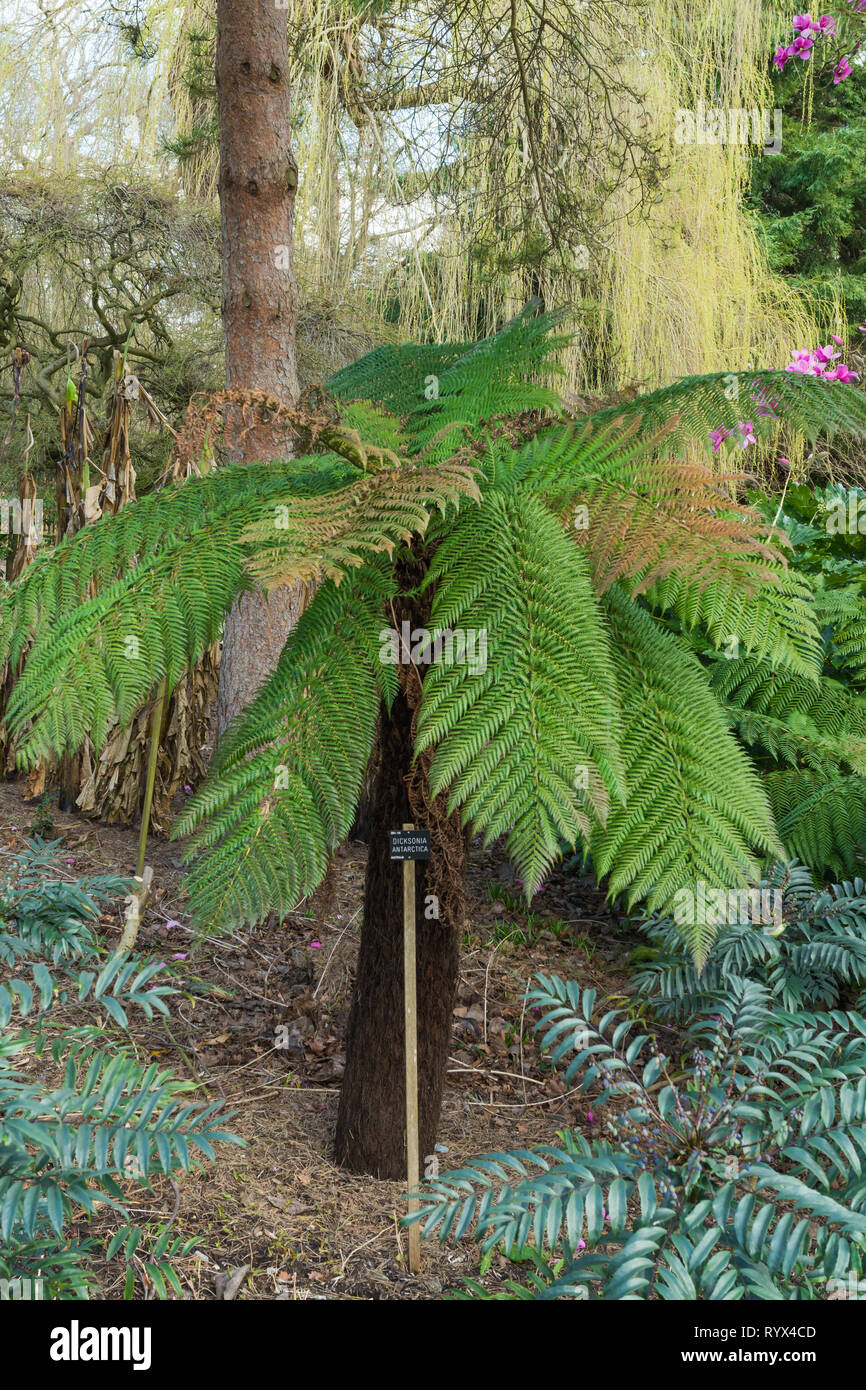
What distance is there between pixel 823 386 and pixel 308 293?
567 cm

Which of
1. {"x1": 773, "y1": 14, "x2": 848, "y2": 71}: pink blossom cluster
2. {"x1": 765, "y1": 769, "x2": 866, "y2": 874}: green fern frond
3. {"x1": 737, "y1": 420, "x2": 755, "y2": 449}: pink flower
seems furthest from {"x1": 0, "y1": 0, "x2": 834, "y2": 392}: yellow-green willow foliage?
{"x1": 765, "y1": 769, "x2": 866, "y2": 874}: green fern frond

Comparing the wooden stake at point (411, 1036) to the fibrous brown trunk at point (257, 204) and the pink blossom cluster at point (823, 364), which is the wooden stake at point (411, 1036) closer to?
the fibrous brown trunk at point (257, 204)

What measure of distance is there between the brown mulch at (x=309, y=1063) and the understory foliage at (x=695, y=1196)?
0.26 metres

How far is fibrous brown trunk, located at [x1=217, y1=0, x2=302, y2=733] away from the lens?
108 inches

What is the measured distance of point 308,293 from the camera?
640cm

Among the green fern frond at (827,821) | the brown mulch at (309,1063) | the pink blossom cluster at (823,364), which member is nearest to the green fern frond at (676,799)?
the brown mulch at (309,1063)

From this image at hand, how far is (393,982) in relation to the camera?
5.89 ft

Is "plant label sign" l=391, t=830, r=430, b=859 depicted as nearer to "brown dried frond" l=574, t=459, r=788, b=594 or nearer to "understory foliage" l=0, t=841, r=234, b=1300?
"understory foliage" l=0, t=841, r=234, b=1300

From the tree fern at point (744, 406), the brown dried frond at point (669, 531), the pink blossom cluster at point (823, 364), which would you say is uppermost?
the pink blossom cluster at point (823, 364)

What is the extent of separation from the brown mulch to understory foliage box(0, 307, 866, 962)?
0.96 ft

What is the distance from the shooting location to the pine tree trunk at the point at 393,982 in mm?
1677

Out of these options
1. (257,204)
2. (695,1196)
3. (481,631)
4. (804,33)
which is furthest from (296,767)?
(804,33)

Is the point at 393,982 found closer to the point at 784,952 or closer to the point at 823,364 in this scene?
the point at 784,952
